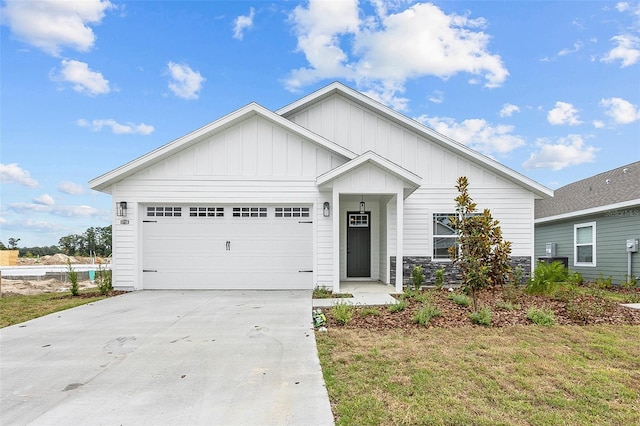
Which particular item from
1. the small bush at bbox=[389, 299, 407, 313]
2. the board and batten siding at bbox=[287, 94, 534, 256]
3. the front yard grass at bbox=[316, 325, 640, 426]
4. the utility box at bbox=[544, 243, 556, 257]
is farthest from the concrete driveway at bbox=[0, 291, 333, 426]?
the utility box at bbox=[544, 243, 556, 257]

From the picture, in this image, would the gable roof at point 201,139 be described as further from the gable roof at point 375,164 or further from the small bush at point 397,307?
the small bush at point 397,307

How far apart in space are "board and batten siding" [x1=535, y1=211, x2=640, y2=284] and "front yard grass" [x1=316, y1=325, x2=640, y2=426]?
27.2 feet

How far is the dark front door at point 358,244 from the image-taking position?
12297mm

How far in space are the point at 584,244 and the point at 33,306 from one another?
1785 cm

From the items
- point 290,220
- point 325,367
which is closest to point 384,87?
point 290,220

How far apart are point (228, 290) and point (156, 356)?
552 centimetres

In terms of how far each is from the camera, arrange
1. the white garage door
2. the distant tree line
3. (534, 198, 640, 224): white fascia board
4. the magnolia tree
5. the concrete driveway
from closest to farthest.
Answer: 1. the concrete driveway
2. the magnolia tree
3. the white garage door
4. (534, 198, 640, 224): white fascia board
5. the distant tree line

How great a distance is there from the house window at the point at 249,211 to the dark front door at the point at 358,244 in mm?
2930

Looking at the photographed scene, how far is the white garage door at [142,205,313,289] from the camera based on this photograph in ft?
34.8

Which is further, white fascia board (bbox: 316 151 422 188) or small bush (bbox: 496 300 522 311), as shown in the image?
white fascia board (bbox: 316 151 422 188)

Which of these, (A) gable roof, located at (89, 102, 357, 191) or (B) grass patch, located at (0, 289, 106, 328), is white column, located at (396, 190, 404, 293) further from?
(B) grass patch, located at (0, 289, 106, 328)

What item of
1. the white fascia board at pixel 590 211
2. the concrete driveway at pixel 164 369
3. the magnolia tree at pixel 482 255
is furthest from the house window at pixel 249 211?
the white fascia board at pixel 590 211

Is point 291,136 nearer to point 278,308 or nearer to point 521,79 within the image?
point 278,308

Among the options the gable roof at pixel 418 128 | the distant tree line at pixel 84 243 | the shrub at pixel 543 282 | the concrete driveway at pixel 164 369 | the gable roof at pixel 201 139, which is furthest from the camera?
the distant tree line at pixel 84 243
